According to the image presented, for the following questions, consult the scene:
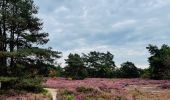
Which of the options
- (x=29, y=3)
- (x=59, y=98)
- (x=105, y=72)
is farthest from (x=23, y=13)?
(x=105, y=72)

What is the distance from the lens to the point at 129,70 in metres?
101

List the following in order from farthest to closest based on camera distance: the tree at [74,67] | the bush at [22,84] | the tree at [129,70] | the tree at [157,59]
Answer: the tree at [129,70], the tree at [74,67], the tree at [157,59], the bush at [22,84]

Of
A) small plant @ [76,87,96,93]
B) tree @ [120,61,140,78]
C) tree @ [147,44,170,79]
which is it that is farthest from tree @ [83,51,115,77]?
small plant @ [76,87,96,93]

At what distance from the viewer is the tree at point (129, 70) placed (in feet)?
331

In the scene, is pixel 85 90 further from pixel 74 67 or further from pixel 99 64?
pixel 99 64

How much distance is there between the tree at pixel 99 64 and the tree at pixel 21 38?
65.7 m

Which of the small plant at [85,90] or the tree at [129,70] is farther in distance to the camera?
the tree at [129,70]

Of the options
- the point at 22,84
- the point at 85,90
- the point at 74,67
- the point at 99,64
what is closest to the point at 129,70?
the point at 99,64

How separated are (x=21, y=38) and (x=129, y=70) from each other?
6889 centimetres

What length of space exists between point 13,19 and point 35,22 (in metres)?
2.50

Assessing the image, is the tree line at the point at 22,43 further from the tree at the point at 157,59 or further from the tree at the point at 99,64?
the tree at the point at 99,64

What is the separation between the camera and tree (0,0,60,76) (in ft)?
110

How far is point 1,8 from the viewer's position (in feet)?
112

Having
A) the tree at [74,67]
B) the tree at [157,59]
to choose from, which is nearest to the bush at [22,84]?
the tree at [74,67]
